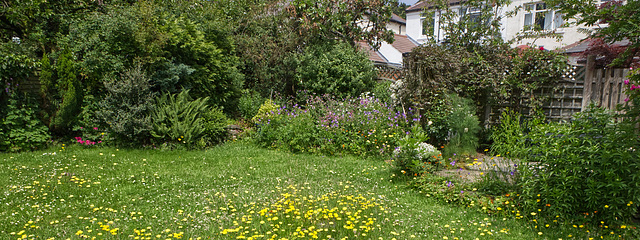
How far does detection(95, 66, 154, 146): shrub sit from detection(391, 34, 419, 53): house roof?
14564mm

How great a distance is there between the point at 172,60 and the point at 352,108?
4.38m

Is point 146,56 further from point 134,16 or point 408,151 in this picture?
point 408,151

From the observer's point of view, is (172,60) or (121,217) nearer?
(121,217)

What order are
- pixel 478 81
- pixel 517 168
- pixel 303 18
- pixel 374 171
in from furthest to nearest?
1. pixel 303 18
2. pixel 478 81
3. pixel 374 171
4. pixel 517 168

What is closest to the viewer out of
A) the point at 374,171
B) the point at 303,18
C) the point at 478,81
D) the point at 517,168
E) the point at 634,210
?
the point at 634,210

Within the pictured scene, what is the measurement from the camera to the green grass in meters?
4.07

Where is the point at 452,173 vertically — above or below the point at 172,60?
below

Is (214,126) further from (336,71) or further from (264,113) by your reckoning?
(336,71)

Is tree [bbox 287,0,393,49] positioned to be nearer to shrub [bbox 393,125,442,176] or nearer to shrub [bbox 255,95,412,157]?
shrub [bbox 255,95,412,157]

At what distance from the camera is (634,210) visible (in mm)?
3873

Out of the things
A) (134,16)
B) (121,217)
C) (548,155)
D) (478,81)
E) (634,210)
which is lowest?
(121,217)

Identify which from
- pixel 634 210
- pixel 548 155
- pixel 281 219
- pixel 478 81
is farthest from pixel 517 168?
pixel 478 81

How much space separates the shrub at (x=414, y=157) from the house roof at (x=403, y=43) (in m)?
15.0

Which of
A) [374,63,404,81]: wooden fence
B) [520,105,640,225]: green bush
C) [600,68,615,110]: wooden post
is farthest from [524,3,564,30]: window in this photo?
[520,105,640,225]: green bush
